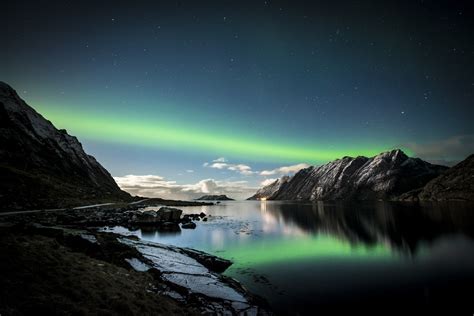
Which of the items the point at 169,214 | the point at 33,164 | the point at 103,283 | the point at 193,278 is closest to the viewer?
the point at 103,283

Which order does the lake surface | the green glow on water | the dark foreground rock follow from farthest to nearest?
the green glow on water < the lake surface < the dark foreground rock

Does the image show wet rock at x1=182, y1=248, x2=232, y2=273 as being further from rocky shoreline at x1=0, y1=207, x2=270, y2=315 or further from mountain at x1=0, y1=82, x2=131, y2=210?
mountain at x1=0, y1=82, x2=131, y2=210

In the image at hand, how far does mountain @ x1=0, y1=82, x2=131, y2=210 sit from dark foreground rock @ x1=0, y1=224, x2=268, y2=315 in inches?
2078

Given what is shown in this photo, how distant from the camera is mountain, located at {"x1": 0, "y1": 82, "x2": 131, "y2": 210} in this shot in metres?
71.8

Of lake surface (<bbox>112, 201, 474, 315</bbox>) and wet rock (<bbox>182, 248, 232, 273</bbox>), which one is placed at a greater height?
wet rock (<bbox>182, 248, 232, 273</bbox>)

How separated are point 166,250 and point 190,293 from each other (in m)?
12.3

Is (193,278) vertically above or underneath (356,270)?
above

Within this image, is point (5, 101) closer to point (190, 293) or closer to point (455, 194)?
point (190, 293)

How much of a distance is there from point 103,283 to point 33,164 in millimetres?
157962

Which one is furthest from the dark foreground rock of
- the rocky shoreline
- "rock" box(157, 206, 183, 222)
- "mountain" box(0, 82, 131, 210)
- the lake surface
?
"mountain" box(0, 82, 131, 210)

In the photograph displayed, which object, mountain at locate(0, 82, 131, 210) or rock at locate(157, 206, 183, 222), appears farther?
mountain at locate(0, 82, 131, 210)

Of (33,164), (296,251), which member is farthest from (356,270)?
(33,164)

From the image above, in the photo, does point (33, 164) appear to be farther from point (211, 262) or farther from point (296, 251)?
point (296, 251)

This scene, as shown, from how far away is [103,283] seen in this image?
1447 centimetres
